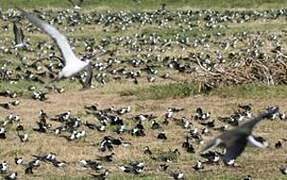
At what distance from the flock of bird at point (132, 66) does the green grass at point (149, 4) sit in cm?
185

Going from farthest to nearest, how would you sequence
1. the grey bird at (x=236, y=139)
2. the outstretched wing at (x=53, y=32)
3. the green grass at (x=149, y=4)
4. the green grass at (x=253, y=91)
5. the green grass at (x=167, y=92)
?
the green grass at (x=149, y=4), the green grass at (x=167, y=92), the green grass at (x=253, y=91), the outstretched wing at (x=53, y=32), the grey bird at (x=236, y=139)

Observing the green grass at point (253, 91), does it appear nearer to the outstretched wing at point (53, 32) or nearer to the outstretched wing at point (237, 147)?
the outstretched wing at point (53, 32)

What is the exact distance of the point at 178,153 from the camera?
1324 centimetres

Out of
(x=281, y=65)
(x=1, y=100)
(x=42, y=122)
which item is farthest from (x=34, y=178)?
(x=281, y=65)


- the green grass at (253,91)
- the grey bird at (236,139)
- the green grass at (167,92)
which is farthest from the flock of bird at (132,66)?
the green grass at (253,91)

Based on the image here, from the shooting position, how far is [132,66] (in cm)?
2439

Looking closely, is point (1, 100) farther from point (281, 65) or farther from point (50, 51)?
point (50, 51)

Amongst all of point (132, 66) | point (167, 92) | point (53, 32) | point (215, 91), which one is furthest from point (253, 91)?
point (53, 32)

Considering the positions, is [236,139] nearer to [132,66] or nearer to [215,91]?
[215,91]

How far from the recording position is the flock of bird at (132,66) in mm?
12266

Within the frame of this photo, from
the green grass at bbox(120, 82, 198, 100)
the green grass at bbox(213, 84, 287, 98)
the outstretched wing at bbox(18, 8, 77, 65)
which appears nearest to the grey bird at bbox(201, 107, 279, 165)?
the outstretched wing at bbox(18, 8, 77, 65)

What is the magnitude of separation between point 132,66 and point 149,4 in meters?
23.8

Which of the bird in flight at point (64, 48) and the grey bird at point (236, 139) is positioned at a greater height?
the bird in flight at point (64, 48)

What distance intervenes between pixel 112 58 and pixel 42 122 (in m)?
10.6
